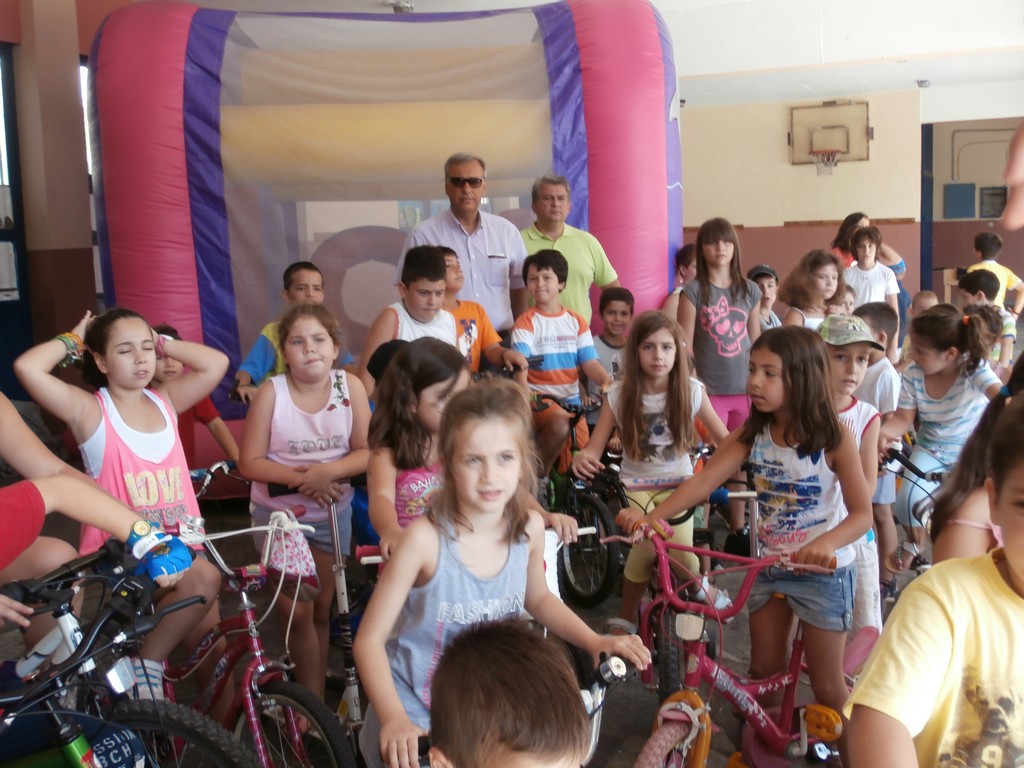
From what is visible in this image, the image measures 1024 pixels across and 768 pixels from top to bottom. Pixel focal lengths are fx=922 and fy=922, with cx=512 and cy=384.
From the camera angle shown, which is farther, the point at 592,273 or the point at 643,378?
the point at 592,273

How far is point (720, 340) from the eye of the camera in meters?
4.90

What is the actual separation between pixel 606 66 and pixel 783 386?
12.5ft

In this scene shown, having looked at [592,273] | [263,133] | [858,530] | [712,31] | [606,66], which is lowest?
[858,530]

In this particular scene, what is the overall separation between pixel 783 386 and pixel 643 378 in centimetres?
96

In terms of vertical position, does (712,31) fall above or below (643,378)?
above

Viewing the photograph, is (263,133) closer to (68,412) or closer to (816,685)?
(68,412)

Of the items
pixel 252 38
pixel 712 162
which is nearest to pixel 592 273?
pixel 252 38

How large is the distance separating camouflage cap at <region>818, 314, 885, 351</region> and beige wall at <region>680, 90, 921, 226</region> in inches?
381

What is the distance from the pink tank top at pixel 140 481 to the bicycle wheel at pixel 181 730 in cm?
79

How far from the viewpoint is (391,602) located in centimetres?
187

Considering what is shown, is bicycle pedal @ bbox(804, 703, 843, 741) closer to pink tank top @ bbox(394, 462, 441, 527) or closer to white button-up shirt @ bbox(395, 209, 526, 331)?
pink tank top @ bbox(394, 462, 441, 527)

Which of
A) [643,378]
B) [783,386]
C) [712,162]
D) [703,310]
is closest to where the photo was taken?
[783,386]

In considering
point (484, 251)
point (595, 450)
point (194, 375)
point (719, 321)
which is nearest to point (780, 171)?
point (719, 321)

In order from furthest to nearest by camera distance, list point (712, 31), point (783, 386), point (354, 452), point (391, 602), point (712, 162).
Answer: point (712, 162)
point (712, 31)
point (354, 452)
point (783, 386)
point (391, 602)
